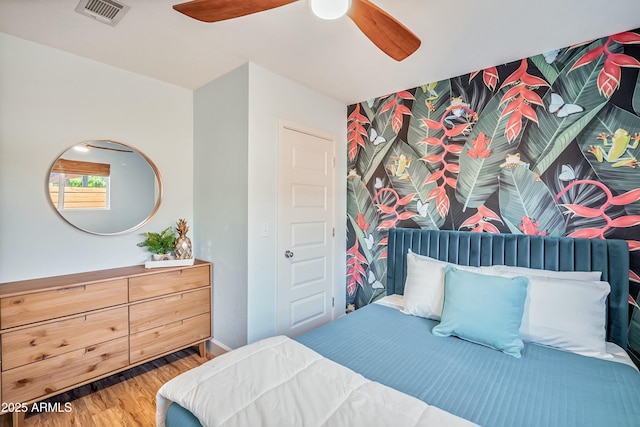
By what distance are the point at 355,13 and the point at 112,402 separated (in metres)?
2.77

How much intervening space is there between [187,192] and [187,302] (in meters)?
1.06

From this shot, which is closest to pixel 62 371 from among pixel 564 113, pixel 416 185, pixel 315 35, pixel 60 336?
pixel 60 336

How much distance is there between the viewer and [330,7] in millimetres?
1178

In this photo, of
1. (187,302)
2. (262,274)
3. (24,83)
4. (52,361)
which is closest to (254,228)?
(262,274)

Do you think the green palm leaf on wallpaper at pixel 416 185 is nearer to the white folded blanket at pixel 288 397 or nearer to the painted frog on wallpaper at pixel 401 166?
the painted frog on wallpaper at pixel 401 166

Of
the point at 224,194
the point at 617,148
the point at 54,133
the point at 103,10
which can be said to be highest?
the point at 103,10

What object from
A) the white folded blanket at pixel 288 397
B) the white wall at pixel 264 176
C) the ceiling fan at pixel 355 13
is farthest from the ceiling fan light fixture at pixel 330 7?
the white folded blanket at pixel 288 397

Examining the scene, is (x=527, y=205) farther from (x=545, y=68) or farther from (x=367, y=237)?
(x=367, y=237)

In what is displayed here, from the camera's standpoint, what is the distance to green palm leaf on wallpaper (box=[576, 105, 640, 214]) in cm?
184

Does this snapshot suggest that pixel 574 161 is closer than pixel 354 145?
Yes

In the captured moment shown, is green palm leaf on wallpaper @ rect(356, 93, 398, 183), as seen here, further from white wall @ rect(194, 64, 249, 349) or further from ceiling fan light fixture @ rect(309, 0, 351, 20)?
ceiling fan light fixture @ rect(309, 0, 351, 20)

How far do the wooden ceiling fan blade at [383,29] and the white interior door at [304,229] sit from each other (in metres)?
1.25

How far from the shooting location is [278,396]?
1.13 m

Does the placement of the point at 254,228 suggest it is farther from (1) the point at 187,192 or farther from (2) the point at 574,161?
(2) the point at 574,161
